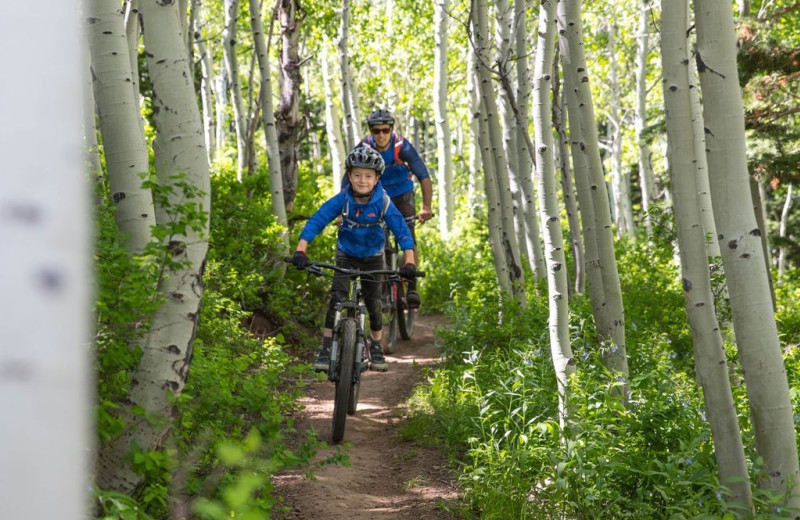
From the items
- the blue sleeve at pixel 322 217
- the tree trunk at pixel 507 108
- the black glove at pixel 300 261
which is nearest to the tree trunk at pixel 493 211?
the tree trunk at pixel 507 108

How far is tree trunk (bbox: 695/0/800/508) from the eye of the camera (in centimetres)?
383

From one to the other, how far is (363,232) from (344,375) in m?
1.41

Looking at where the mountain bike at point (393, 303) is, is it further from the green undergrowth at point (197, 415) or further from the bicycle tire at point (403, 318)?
the green undergrowth at point (197, 415)

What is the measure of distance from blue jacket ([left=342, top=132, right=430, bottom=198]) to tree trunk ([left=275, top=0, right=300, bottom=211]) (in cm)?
345

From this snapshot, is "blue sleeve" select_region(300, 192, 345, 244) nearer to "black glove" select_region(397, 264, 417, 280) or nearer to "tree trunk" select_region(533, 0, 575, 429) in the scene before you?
"black glove" select_region(397, 264, 417, 280)

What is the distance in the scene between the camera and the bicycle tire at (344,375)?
6258 mm

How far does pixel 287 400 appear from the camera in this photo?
13.8ft

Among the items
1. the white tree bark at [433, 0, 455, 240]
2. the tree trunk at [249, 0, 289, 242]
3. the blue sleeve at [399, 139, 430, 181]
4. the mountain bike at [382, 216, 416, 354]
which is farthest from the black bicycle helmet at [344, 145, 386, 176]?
the white tree bark at [433, 0, 455, 240]

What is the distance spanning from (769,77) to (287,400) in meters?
9.71

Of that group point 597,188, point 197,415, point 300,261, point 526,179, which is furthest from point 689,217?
point 526,179

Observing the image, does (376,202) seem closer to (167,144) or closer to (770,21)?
(167,144)

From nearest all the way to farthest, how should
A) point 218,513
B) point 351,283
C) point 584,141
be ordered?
point 218,513, point 584,141, point 351,283

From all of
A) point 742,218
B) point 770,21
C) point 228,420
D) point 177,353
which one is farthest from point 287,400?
point 770,21

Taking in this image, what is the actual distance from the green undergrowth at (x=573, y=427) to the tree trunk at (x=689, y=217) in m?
0.39
